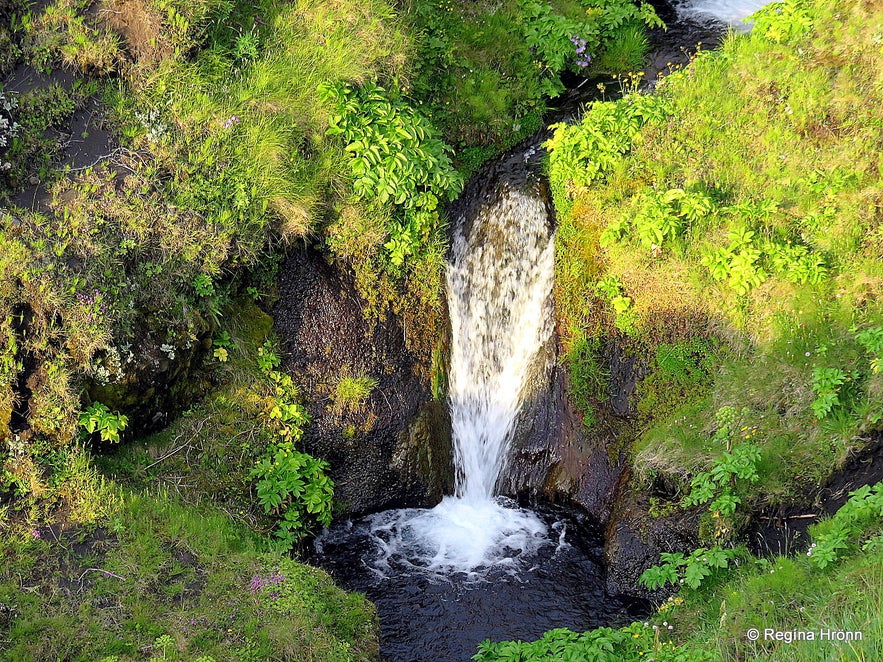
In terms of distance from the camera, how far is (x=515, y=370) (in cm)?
910

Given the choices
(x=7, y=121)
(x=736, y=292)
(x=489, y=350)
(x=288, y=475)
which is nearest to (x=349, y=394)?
(x=288, y=475)

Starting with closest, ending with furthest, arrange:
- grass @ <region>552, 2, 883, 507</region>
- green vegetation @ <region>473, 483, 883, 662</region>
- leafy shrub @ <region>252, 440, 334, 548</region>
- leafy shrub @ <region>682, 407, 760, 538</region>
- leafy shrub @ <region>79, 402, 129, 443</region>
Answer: green vegetation @ <region>473, 483, 883, 662</region>, leafy shrub @ <region>682, 407, 760, 538</region>, leafy shrub @ <region>79, 402, 129, 443</region>, grass @ <region>552, 2, 883, 507</region>, leafy shrub @ <region>252, 440, 334, 548</region>

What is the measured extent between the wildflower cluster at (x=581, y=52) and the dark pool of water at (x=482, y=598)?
6039 mm

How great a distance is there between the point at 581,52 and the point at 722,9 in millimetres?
2664

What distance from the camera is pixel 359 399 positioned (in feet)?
28.7

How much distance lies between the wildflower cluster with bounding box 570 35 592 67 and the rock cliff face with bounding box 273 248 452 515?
446 centimetres

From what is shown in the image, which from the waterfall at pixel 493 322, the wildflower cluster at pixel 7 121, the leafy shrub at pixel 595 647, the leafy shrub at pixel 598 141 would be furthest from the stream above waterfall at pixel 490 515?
the wildflower cluster at pixel 7 121

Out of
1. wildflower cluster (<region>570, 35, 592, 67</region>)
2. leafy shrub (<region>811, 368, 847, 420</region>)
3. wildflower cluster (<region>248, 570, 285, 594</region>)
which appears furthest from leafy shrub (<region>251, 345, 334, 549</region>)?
wildflower cluster (<region>570, 35, 592, 67</region>)

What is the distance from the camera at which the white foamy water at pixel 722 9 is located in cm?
1102

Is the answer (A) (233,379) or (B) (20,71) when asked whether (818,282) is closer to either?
(A) (233,379)

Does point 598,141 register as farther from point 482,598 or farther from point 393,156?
point 482,598

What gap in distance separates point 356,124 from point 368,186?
0.70 meters

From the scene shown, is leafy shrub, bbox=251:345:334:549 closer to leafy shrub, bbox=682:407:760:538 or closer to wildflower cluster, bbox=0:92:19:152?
wildflower cluster, bbox=0:92:19:152

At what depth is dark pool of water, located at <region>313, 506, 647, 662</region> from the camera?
7332 millimetres
